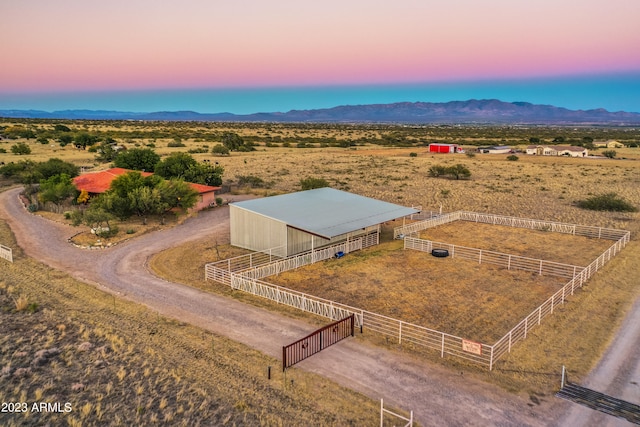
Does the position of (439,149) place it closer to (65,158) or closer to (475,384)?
(65,158)

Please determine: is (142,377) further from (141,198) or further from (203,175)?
(203,175)

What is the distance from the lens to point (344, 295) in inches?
835

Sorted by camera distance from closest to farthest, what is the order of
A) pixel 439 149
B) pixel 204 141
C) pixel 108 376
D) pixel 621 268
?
pixel 108 376 < pixel 621 268 < pixel 439 149 < pixel 204 141

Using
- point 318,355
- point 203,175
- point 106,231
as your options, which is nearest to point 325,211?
point 318,355

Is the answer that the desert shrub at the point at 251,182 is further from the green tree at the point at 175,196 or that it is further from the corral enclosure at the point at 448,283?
the corral enclosure at the point at 448,283

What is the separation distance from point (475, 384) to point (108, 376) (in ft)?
36.1

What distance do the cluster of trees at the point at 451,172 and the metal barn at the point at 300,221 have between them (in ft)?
95.8

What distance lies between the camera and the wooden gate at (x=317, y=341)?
49.4 ft

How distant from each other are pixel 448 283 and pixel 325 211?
9.37 meters

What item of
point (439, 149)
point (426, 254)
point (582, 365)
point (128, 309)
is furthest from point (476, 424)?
point (439, 149)

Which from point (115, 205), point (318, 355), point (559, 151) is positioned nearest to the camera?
point (318, 355)

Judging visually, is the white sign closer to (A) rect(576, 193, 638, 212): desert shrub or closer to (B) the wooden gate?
(B) the wooden gate

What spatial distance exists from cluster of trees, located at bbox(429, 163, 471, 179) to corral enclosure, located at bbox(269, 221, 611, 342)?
1080 inches

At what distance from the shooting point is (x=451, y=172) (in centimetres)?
5862
